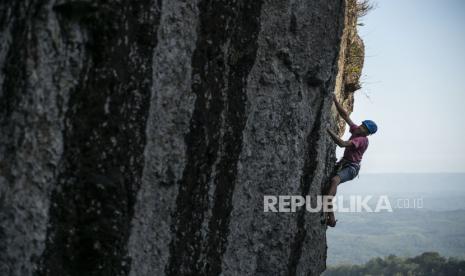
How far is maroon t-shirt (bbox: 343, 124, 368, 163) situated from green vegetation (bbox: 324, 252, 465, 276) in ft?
367

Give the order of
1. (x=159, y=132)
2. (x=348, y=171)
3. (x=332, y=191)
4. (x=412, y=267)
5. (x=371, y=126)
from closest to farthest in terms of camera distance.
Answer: (x=159, y=132)
(x=332, y=191)
(x=371, y=126)
(x=348, y=171)
(x=412, y=267)

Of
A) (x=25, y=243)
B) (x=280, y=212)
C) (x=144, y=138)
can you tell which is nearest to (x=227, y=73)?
(x=144, y=138)

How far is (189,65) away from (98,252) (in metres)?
2.72

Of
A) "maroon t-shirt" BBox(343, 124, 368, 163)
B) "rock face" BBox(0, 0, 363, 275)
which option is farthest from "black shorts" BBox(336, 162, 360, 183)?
"rock face" BBox(0, 0, 363, 275)

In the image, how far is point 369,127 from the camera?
34.2 feet

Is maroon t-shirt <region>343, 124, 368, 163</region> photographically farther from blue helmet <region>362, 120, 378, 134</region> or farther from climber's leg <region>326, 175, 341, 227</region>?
climber's leg <region>326, 175, 341, 227</region>

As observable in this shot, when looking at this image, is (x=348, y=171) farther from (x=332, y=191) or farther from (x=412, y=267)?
(x=412, y=267)

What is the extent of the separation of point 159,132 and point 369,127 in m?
6.14

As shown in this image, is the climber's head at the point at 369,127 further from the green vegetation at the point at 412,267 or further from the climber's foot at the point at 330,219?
the green vegetation at the point at 412,267

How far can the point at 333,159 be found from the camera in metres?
11.0

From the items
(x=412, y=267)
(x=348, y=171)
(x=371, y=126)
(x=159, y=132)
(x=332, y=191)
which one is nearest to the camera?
(x=159, y=132)

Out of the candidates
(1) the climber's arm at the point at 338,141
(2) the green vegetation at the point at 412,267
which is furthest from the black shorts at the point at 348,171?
(2) the green vegetation at the point at 412,267

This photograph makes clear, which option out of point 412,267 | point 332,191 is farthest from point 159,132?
point 412,267

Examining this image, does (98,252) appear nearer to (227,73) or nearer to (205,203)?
(205,203)
